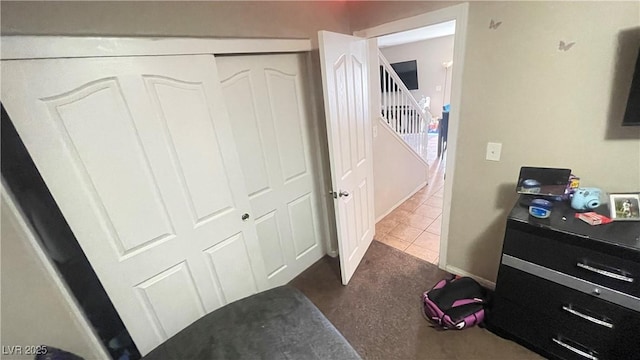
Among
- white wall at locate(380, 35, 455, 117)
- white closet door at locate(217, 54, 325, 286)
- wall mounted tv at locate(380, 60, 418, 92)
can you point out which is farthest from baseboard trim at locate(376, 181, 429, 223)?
wall mounted tv at locate(380, 60, 418, 92)

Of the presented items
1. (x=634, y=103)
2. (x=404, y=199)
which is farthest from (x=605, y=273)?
(x=404, y=199)

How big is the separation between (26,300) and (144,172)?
2.08ft

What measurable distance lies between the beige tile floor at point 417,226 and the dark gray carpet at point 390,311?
0.47ft

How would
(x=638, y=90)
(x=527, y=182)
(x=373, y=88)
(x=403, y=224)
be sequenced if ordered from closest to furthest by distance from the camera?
(x=638, y=90) → (x=527, y=182) → (x=373, y=88) → (x=403, y=224)

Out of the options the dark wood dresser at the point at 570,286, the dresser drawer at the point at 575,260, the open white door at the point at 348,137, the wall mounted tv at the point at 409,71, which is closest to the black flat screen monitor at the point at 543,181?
the dark wood dresser at the point at 570,286

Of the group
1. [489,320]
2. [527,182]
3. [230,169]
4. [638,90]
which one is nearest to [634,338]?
[489,320]

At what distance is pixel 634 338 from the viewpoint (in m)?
1.14

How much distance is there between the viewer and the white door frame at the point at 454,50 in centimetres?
157

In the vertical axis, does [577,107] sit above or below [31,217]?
above

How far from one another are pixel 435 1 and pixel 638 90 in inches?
44.4

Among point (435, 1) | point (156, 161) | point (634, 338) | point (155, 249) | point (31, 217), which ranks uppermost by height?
point (435, 1)

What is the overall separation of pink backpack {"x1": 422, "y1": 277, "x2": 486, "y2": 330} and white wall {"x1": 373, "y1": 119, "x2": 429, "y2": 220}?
130 centimetres

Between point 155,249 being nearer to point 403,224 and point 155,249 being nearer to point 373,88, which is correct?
point 373,88

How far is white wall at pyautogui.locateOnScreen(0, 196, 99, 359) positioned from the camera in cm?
93
